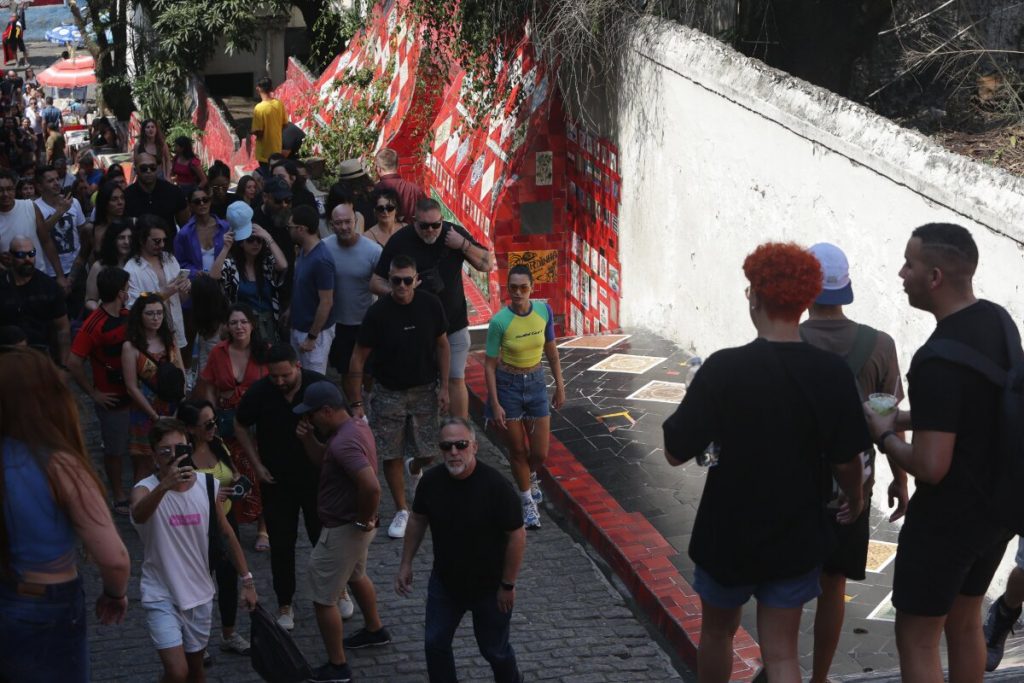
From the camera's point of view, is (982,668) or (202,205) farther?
(202,205)

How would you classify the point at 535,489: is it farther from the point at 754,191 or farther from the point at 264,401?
the point at 754,191

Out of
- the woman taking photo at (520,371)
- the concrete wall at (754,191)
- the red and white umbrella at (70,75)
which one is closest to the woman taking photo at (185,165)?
the concrete wall at (754,191)

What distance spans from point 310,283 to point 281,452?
2.40 metres

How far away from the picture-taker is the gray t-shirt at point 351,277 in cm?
923

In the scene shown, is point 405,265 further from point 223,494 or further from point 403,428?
point 223,494

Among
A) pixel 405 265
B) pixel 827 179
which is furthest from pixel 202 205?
pixel 827 179

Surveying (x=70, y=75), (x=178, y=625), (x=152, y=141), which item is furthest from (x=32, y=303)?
(x=70, y=75)

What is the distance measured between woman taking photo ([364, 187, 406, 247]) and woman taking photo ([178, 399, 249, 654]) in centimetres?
288

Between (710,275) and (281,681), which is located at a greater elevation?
(710,275)

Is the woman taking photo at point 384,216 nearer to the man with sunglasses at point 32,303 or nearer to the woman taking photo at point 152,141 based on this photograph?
the man with sunglasses at point 32,303

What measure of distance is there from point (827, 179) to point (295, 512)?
13.2 ft

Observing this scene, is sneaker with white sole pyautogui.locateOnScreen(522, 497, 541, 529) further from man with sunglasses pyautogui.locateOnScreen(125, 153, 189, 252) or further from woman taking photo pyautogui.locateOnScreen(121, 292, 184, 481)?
man with sunglasses pyautogui.locateOnScreen(125, 153, 189, 252)

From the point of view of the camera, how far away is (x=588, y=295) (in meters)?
12.9

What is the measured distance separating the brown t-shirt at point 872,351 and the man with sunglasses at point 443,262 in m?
4.07
